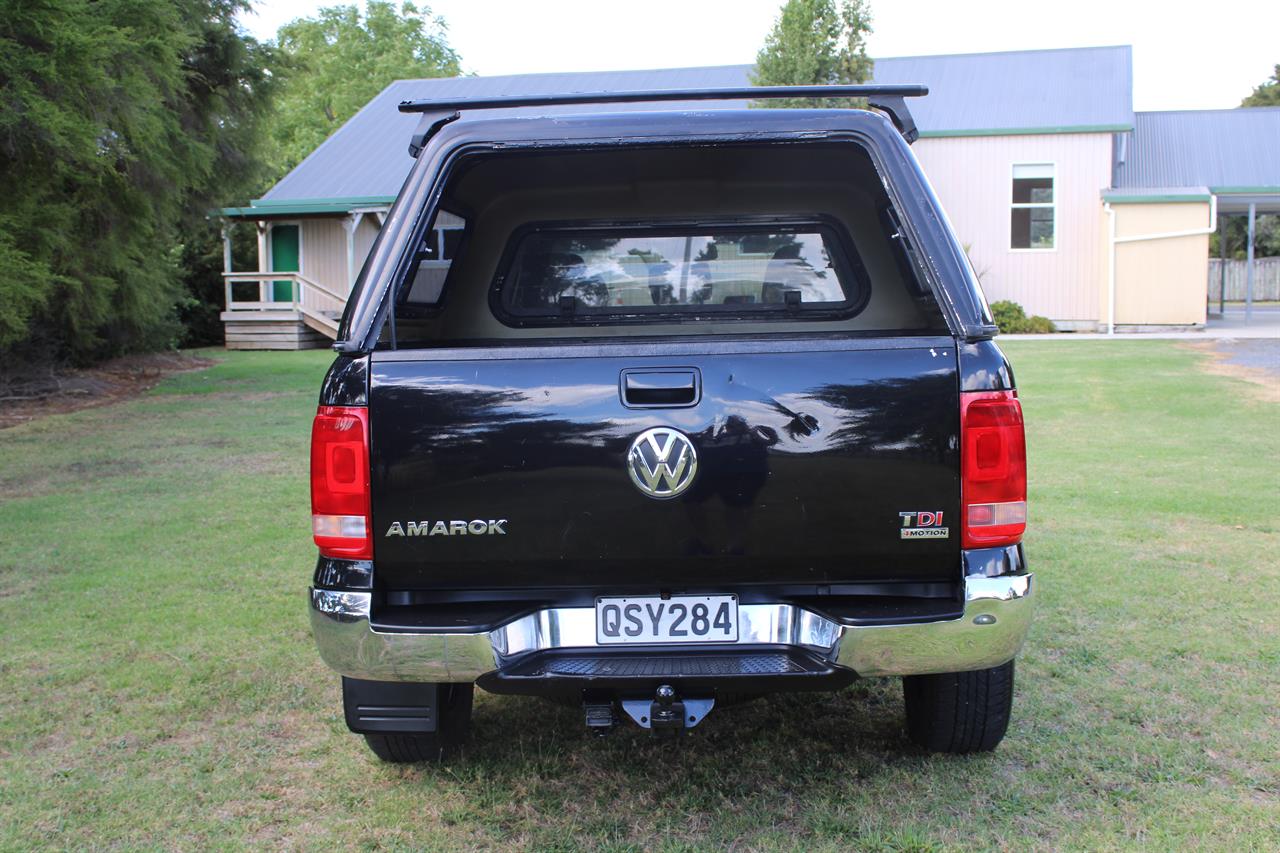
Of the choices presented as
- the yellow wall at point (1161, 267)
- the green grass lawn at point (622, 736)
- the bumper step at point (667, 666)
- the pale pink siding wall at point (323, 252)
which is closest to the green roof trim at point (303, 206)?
the pale pink siding wall at point (323, 252)

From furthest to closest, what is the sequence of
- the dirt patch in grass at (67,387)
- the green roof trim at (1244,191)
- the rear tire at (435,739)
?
1. the green roof trim at (1244,191)
2. the dirt patch in grass at (67,387)
3. the rear tire at (435,739)

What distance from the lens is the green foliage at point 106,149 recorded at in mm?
9141

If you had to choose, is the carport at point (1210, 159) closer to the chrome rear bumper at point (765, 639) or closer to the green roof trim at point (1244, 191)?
the green roof trim at point (1244, 191)

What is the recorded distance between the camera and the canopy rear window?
4.39m

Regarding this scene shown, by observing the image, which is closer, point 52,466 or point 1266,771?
point 1266,771

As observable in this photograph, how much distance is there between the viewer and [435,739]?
12.0 ft

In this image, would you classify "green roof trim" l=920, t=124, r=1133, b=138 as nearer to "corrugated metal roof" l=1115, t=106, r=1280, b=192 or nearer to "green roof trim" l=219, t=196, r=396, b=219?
"corrugated metal roof" l=1115, t=106, r=1280, b=192

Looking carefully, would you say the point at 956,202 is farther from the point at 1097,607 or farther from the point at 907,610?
the point at 907,610

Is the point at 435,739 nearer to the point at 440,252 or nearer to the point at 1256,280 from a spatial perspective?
the point at 440,252

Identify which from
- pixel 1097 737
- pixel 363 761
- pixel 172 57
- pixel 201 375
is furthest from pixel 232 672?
pixel 201 375

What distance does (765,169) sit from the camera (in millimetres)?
4480

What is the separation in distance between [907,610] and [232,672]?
2.99 metres

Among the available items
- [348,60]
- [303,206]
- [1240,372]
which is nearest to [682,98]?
[1240,372]

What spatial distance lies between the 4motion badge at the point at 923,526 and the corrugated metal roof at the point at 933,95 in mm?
22648
